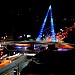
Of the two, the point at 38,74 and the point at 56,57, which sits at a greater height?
the point at 56,57

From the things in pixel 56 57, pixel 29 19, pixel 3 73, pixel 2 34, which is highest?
pixel 29 19

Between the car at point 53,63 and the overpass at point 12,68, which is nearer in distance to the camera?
the car at point 53,63

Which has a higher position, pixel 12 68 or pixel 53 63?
pixel 53 63

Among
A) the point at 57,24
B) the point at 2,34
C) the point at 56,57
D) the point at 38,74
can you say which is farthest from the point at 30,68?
the point at 57,24

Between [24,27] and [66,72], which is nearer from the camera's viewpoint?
[66,72]

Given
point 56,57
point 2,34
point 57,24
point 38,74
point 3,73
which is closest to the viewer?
point 38,74

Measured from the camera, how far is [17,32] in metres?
46.9

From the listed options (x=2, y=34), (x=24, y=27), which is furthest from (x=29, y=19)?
(x=2, y=34)

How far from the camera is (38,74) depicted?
19.0 feet

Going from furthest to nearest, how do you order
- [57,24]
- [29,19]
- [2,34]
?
[57,24], [29,19], [2,34]

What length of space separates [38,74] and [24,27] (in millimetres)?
41843

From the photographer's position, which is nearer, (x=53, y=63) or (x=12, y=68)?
(x=53, y=63)

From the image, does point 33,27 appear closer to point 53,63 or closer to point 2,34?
point 2,34

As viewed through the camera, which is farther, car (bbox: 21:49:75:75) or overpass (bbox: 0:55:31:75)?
overpass (bbox: 0:55:31:75)
